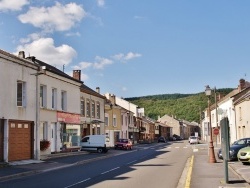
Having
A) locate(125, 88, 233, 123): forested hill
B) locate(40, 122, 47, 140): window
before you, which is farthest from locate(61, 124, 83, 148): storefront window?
locate(125, 88, 233, 123): forested hill

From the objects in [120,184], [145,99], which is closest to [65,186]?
[120,184]

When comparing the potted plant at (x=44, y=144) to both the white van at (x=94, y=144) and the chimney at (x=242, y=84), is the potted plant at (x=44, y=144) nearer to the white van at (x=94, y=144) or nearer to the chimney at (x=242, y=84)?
the white van at (x=94, y=144)

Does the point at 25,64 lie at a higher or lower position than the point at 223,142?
higher

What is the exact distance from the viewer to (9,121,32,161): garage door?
89.3 feet

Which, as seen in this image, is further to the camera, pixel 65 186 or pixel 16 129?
pixel 16 129

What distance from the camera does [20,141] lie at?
93.0 feet

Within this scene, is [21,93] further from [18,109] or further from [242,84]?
[242,84]

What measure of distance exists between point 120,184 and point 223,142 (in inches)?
162

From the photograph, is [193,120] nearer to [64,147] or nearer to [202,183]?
[64,147]

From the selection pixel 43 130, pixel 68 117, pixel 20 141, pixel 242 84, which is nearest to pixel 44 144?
pixel 43 130

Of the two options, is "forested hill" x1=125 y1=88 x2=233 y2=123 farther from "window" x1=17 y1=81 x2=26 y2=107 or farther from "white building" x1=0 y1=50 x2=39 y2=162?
"window" x1=17 y1=81 x2=26 y2=107

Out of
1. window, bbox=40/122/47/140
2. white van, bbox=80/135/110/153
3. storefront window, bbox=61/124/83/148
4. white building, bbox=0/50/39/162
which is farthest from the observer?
white van, bbox=80/135/110/153

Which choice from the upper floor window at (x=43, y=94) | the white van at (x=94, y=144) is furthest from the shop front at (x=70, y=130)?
the upper floor window at (x=43, y=94)

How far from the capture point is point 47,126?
3459 centimetres
